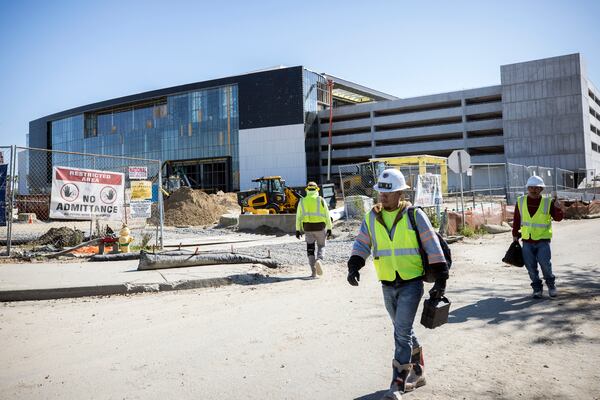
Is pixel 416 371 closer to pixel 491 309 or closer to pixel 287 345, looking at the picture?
pixel 287 345

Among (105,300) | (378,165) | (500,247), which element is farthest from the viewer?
(378,165)

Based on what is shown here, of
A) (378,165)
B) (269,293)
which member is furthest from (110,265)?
(378,165)

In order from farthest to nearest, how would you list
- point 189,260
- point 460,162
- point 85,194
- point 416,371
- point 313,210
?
point 460,162, point 85,194, point 189,260, point 313,210, point 416,371

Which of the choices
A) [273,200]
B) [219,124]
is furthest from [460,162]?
[219,124]

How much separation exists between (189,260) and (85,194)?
3.36m

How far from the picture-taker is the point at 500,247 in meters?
13.4

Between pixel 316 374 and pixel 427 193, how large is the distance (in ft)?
42.5

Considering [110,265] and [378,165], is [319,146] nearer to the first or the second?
[378,165]

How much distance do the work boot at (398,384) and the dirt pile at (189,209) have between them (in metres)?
24.2

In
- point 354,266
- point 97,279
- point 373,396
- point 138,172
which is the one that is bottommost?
point 373,396

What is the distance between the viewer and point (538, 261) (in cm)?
694

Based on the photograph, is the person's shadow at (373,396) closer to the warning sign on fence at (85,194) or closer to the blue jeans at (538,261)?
the blue jeans at (538,261)

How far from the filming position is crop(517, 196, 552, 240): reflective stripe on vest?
691 centimetres

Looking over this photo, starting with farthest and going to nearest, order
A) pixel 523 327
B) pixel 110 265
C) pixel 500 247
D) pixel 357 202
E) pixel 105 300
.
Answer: pixel 357 202, pixel 500 247, pixel 110 265, pixel 105 300, pixel 523 327
